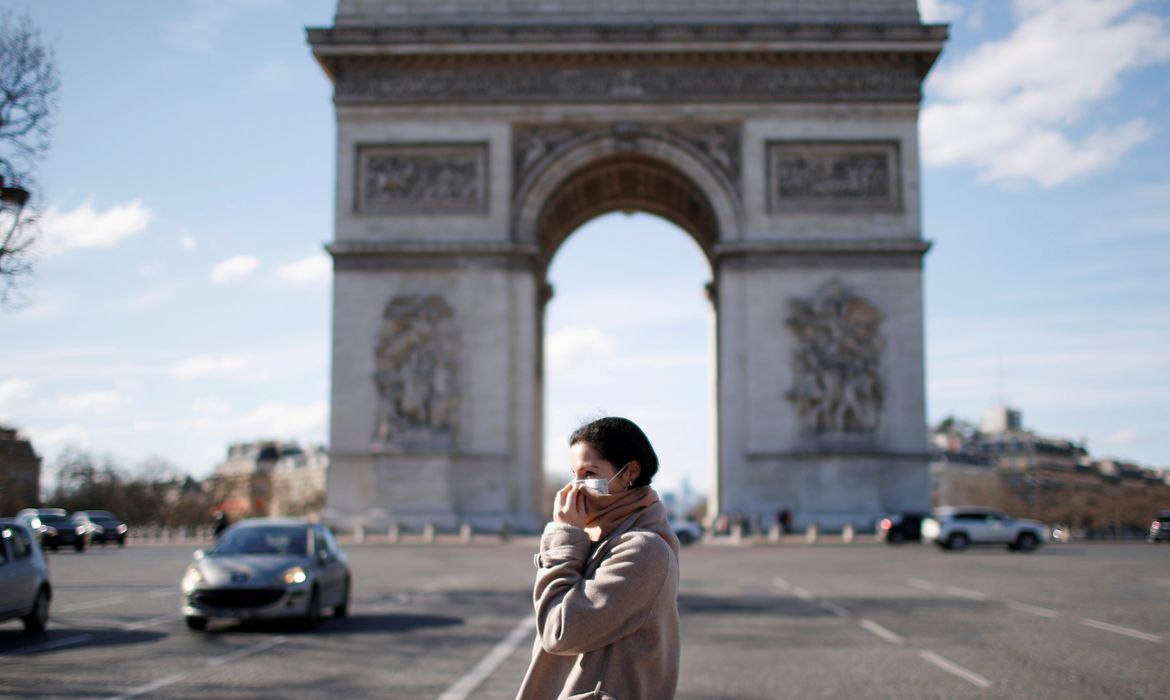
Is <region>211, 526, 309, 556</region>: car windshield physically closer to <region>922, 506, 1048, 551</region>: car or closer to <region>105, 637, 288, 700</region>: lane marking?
<region>105, 637, 288, 700</region>: lane marking

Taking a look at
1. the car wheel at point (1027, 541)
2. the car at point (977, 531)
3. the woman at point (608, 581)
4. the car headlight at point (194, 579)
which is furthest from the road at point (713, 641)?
the car wheel at point (1027, 541)

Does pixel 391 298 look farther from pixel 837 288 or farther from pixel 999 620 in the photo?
pixel 999 620

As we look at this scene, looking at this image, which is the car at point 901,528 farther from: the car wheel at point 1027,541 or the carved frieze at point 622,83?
the carved frieze at point 622,83

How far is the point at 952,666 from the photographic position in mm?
10617

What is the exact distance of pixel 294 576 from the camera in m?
14.0

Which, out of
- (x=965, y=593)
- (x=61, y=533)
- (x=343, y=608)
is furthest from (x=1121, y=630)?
(x=61, y=533)

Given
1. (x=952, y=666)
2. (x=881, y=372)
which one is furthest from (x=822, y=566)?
(x=952, y=666)

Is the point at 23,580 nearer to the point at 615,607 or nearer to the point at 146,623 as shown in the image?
the point at 146,623

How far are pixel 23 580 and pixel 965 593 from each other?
42.4 ft

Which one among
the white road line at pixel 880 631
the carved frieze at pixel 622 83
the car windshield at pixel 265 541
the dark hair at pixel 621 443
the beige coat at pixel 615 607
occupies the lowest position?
the white road line at pixel 880 631

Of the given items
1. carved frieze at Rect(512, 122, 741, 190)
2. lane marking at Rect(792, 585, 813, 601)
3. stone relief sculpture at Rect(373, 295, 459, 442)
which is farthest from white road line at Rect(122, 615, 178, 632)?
carved frieze at Rect(512, 122, 741, 190)

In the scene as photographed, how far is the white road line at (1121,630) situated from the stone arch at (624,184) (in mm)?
24642

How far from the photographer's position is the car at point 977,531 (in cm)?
3638

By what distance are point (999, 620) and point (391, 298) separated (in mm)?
25708
